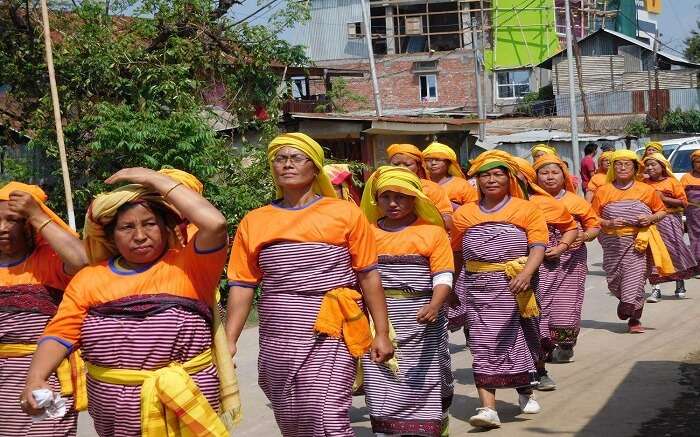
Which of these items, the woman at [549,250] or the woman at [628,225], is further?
the woman at [628,225]

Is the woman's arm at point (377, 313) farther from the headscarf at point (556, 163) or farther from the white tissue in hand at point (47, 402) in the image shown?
the headscarf at point (556, 163)

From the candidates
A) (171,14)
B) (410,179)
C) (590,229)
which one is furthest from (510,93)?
(410,179)

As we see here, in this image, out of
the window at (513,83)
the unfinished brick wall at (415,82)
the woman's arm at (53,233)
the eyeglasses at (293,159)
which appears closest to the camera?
the woman's arm at (53,233)

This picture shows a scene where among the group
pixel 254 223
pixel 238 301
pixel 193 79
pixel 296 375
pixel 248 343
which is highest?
pixel 193 79

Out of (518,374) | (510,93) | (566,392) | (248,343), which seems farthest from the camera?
(510,93)

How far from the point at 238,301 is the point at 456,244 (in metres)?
2.92

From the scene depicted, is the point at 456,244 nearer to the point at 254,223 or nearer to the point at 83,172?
the point at 254,223

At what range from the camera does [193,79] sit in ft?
48.6

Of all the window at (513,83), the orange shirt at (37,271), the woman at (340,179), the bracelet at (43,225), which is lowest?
the orange shirt at (37,271)

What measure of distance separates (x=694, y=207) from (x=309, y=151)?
10.6 metres

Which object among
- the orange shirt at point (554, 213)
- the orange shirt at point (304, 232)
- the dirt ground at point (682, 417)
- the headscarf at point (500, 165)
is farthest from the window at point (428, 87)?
the orange shirt at point (304, 232)

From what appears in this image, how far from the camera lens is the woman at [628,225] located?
1209 centimetres

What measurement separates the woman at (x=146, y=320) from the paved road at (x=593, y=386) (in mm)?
3411

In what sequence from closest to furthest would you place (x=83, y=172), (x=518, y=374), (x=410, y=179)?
(x=410, y=179), (x=518, y=374), (x=83, y=172)
